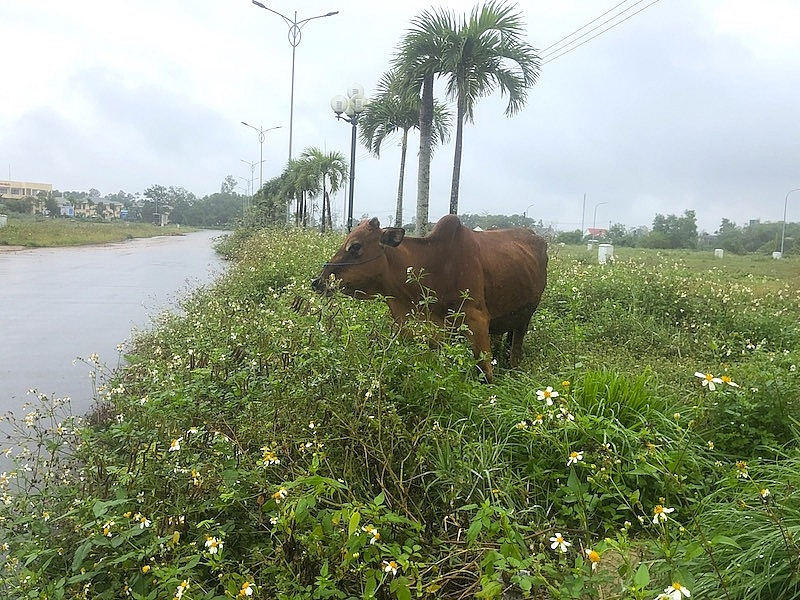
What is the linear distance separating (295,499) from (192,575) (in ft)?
1.55

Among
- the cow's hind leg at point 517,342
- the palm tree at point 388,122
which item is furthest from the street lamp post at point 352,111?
the cow's hind leg at point 517,342

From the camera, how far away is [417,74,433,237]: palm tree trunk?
34.8 feet

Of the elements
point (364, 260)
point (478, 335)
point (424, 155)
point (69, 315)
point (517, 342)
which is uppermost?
point (424, 155)

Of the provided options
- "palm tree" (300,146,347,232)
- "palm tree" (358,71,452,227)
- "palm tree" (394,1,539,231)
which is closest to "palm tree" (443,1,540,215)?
"palm tree" (394,1,539,231)

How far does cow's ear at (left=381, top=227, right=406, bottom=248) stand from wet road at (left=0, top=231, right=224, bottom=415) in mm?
2762

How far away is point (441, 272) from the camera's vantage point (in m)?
4.30

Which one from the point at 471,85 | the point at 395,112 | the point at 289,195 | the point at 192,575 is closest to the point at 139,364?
the point at 192,575

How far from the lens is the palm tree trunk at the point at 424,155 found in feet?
34.8

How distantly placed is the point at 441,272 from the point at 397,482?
1998mm

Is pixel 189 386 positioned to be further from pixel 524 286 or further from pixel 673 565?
pixel 524 286

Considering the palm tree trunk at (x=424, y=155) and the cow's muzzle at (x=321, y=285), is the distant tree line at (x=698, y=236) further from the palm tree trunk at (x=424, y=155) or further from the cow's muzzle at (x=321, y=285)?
the cow's muzzle at (x=321, y=285)

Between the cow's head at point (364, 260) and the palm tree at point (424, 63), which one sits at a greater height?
the palm tree at point (424, 63)

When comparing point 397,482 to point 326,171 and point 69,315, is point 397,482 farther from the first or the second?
point 326,171

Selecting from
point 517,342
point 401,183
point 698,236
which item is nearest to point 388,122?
point 401,183
